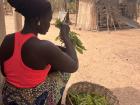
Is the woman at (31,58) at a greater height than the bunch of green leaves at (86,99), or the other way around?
the woman at (31,58)

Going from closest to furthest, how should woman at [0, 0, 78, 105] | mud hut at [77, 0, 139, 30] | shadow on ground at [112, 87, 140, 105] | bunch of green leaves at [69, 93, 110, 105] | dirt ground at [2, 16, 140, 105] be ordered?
woman at [0, 0, 78, 105], bunch of green leaves at [69, 93, 110, 105], shadow on ground at [112, 87, 140, 105], dirt ground at [2, 16, 140, 105], mud hut at [77, 0, 139, 30]

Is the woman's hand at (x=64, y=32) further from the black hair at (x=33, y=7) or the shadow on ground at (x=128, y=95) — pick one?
the shadow on ground at (x=128, y=95)

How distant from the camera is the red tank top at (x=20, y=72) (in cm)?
273

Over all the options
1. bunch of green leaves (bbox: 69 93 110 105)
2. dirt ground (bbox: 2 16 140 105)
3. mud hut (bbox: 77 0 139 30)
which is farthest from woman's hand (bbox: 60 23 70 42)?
mud hut (bbox: 77 0 139 30)

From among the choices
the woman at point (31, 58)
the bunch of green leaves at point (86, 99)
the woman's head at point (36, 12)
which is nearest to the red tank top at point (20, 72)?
the woman at point (31, 58)

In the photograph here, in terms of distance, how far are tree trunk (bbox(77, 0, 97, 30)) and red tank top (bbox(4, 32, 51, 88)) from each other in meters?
9.42

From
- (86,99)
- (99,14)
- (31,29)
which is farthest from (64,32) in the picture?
(99,14)

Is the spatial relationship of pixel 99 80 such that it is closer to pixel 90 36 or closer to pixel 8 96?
pixel 8 96

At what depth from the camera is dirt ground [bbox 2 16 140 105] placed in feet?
18.4

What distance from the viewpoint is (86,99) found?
4027 millimetres

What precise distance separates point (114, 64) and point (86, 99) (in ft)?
10.7

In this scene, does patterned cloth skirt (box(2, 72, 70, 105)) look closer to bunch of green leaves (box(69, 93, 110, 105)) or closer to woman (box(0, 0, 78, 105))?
woman (box(0, 0, 78, 105))

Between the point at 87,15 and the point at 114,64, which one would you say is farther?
the point at 87,15

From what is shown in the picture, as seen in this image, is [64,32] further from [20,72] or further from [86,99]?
[86,99]
